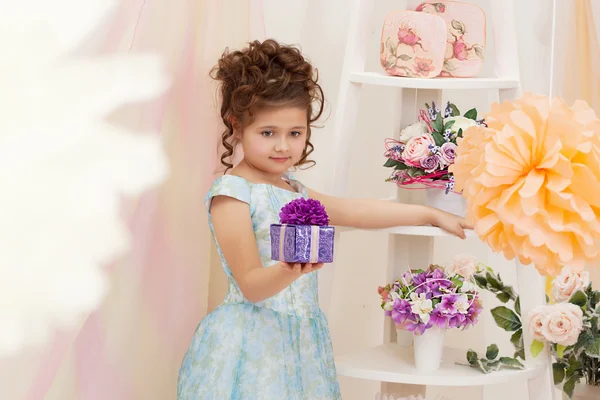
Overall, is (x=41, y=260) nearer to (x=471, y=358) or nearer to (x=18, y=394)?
(x=18, y=394)

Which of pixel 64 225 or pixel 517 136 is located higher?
pixel 517 136

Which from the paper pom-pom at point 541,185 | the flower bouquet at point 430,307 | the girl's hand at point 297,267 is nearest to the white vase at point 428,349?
the flower bouquet at point 430,307

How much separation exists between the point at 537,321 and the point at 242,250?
62cm

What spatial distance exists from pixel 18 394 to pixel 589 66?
147cm

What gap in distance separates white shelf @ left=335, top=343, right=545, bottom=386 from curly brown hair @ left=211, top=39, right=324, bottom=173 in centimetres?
48

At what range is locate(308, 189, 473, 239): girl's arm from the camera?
1655 mm

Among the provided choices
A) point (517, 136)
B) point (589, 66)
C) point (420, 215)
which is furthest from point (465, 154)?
point (589, 66)

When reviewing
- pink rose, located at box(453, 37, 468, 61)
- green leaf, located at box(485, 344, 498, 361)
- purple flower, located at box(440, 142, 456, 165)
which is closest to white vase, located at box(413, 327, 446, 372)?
green leaf, located at box(485, 344, 498, 361)

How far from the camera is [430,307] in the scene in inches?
62.7

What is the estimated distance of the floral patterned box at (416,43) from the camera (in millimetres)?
1634

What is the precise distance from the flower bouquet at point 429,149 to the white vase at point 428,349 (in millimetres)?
290

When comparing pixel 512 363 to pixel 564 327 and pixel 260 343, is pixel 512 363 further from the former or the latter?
pixel 260 343

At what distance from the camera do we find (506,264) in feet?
7.06

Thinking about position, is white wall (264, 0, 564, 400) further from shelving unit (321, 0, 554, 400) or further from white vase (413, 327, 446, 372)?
white vase (413, 327, 446, 372)
